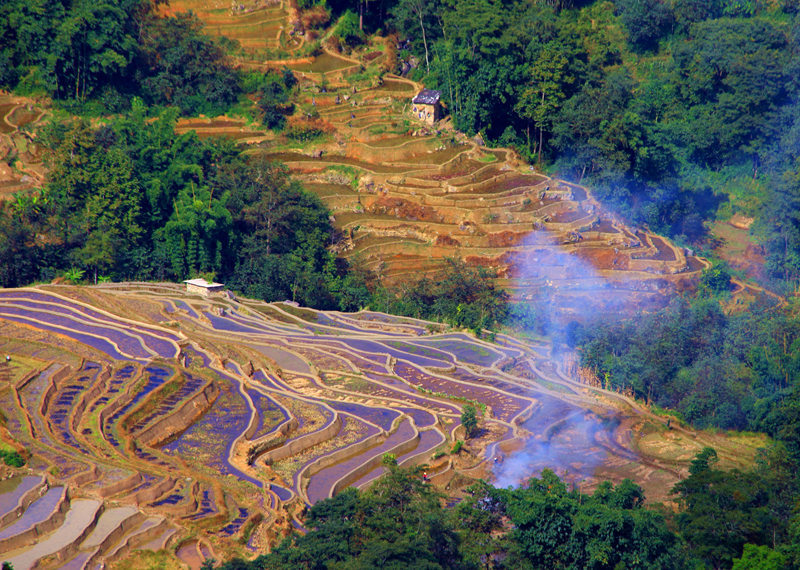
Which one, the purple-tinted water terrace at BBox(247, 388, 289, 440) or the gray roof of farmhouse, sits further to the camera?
the gray roof of farmhouse

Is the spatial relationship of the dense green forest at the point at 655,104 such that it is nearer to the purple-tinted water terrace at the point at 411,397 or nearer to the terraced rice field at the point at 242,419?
the terraced rice field at the point at 242,419

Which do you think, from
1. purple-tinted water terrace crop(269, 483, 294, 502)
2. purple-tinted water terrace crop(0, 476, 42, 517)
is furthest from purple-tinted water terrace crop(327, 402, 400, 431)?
purple-tinted water terrace crop(0, 476, 42, 517)

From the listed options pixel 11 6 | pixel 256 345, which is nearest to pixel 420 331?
pixel 256 345

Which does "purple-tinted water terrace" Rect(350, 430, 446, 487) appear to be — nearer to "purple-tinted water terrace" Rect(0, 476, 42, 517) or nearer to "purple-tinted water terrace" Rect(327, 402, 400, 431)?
"purple-tinted water terrace" Rect(327, 402, 400, 431)

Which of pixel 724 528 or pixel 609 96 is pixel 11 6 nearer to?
pixel 609 96

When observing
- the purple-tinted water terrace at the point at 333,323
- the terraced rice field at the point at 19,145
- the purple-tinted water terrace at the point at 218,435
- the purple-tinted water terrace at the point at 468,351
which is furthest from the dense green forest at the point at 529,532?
the terraced rice field at the point at 19,145

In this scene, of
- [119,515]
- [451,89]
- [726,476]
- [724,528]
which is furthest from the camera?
[451,89]

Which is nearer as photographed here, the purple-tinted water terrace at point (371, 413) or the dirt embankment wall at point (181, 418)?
the dirt embankment wall at point (181, 418)
